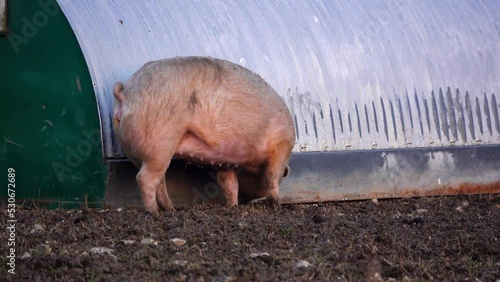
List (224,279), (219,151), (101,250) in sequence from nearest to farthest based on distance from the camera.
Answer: (224,279) → (101,250) → (219,151)

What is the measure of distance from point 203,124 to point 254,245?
1398mm

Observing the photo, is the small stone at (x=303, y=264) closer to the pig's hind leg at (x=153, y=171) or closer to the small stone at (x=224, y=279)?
the small stone at (x=224, y=279)

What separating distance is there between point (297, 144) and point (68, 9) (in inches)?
74.9

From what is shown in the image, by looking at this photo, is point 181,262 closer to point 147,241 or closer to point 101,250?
point 101,250

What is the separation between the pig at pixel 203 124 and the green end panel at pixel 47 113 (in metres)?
0.41

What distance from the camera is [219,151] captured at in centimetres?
666

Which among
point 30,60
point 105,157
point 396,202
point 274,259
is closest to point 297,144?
point 396,202

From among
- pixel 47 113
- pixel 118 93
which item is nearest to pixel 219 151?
pixel 118 93

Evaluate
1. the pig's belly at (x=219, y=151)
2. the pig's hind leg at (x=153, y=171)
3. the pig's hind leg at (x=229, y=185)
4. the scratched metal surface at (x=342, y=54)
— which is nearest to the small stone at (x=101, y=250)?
the pig's hind leg at (x=153, y=171)

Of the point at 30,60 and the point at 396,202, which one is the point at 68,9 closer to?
the point at 30,60

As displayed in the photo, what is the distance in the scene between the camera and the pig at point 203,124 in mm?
6238

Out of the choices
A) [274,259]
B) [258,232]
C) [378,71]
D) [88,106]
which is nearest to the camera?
[274,259]

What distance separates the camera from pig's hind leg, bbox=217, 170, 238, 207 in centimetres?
707

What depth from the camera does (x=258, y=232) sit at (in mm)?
5668
